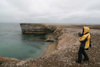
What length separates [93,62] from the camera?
4.89m

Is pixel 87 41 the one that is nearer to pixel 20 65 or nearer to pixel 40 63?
pixel 40 63

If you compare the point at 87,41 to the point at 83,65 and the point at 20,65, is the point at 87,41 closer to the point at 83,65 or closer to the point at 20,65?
the point at 83,65

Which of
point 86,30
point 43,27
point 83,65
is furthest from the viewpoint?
point 43,27

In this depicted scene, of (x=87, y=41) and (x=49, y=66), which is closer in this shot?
(x=87, y=41)

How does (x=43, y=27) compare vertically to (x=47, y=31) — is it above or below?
above

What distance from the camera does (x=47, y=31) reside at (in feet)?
139

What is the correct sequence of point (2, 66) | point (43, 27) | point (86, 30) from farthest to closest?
point (43, 27) < point (2, 66) < point (86, 30)

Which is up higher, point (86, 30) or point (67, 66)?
point (86, 30)

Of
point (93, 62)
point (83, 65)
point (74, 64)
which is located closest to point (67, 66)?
point (74, 64)

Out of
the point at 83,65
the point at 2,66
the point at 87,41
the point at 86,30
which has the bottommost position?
the point at 2,66

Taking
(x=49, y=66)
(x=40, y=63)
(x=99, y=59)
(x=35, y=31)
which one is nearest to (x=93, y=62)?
(x=99, y=59)

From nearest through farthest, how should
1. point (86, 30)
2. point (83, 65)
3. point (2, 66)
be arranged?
1. point (86, 30)
2. point (83, 65)
3. point (2, 66)

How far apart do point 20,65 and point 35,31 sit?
130ft

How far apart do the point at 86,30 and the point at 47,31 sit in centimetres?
3841
